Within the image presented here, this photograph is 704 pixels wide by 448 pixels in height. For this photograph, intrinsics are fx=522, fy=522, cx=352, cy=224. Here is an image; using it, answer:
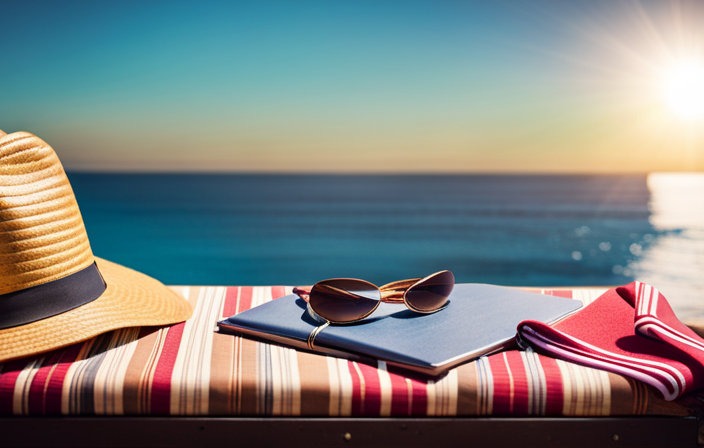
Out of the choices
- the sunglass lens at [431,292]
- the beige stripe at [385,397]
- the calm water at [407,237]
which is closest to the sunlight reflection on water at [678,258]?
the calm water at [407,237]

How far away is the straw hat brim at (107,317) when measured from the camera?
3.37 ft

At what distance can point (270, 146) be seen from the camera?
4006 cm

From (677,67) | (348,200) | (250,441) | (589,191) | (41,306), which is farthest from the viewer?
(589,191)

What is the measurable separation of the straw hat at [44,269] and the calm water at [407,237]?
1202cm

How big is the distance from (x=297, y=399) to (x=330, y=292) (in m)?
0.30

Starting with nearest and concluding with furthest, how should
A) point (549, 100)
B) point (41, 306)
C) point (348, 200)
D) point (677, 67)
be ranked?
1. point (41, 306)
2. point (677, 67)
3. point (549, 100)
4. point (348, 200)

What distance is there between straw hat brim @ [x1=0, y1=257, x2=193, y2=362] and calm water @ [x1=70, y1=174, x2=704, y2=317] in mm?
11809

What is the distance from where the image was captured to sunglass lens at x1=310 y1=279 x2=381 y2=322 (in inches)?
45.2

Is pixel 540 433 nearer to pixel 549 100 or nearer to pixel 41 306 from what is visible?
pixel 41 306

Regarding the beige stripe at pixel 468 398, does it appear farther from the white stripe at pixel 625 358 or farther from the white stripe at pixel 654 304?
the white stripe at pixel 654 304

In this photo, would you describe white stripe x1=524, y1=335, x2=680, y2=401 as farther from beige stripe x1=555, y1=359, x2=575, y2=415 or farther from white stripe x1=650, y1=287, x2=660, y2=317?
white stripe x1=650, y1=287, x2=660, y2=317

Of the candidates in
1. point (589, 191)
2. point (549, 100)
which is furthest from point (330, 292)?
point (589, 191)

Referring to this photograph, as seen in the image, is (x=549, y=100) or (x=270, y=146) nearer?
(x=549, y=100)

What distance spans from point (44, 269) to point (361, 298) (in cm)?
68
